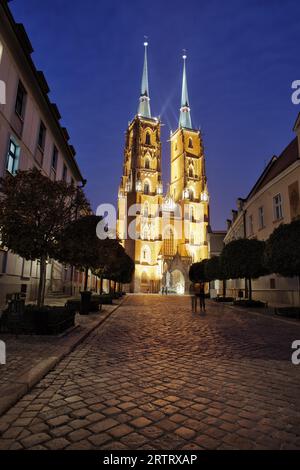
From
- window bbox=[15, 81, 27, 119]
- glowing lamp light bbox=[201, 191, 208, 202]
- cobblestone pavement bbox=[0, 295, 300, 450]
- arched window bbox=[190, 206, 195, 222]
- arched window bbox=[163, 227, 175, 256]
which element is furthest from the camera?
glowing lamp light bbox=[201, 191, 208, 202]

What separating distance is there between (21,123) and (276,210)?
19591 millimetres

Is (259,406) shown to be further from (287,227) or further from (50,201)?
(287,227)

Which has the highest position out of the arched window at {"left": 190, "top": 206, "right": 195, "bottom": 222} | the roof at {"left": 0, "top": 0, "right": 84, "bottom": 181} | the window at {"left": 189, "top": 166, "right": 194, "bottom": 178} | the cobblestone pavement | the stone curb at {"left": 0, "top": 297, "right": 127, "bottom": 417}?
the window at {"left": 189, "top": 166, "right": 194, "bottom": 178}

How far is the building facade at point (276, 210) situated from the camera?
20.4 m

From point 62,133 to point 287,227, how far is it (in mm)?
19056

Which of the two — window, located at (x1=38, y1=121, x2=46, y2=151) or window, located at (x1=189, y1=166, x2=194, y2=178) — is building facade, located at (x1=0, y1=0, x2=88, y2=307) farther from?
window, located at (x1=189, y1=166, x2=194, y2=178)

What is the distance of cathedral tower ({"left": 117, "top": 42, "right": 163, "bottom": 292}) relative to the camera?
236 ft

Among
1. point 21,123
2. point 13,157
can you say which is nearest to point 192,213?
point 21,123

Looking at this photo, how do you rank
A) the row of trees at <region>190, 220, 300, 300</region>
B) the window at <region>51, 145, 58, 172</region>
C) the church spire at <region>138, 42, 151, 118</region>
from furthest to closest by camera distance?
the church spire at <region>138, 42, 151, 118</region> < the window at <region>51, 145, 58, 172</region> < the row of trees at <region>190, 220, 300, 300</region>

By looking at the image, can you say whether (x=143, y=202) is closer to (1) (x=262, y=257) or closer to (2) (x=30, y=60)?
(2) (x=30, y=60)

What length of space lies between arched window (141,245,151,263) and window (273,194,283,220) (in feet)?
167

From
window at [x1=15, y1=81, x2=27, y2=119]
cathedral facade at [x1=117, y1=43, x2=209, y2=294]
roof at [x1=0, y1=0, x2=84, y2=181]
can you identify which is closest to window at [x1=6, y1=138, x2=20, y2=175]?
window at [x1=15, y1=81, x2=27, y2=119]
